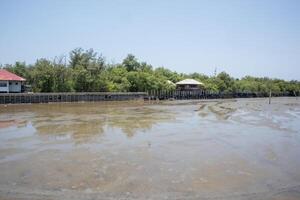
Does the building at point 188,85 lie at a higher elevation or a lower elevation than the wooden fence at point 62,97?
higher

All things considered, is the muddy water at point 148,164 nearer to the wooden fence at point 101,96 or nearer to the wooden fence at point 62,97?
the wooden fence at point 62,97

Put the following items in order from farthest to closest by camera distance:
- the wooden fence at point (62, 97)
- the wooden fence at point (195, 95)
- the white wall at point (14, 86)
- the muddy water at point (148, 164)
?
the wooden fence at point (195, 95) < the white wall at point (14, 86) < the wooden fence at point (62, 97) < the muddy water at point (148, 164)

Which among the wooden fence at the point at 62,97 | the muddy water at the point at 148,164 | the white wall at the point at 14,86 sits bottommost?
the muddy water at the point at 148,164

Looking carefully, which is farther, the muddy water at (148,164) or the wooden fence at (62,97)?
the wooden fence at (62,97)

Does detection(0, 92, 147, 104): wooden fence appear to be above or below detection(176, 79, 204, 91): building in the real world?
below

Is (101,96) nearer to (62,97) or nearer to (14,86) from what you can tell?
(62,97)

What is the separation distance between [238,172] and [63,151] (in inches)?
312

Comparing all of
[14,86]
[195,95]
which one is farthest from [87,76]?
[195,95]

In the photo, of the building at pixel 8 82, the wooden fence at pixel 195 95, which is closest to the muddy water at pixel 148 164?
the building at pixel 8 82

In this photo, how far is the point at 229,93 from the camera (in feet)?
289

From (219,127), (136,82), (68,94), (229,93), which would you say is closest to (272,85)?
(229,93)

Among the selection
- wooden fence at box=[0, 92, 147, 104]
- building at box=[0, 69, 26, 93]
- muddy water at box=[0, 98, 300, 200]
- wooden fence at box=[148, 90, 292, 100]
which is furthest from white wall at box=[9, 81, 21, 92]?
muddy water at box=[0, 98, 300, 200]

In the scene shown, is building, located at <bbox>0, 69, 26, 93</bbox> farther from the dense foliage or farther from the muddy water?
the muddy water

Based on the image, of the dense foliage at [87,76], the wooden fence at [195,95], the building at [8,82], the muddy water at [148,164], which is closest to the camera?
the muddy water at [148,164]
